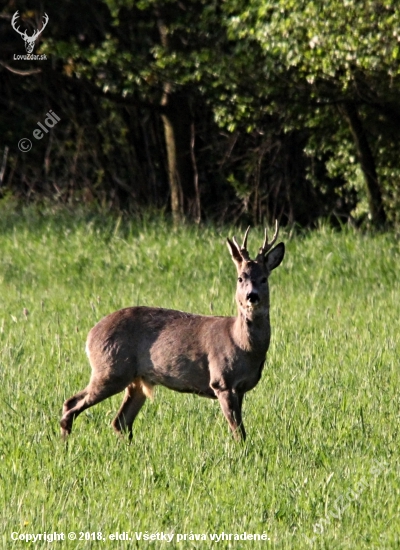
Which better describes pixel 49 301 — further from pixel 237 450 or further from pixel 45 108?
pixel 45 108

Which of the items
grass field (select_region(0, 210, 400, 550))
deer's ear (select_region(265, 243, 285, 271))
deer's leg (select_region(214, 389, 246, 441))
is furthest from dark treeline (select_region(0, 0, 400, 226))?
deer's leg (select_region(214, 389, 246, 441))

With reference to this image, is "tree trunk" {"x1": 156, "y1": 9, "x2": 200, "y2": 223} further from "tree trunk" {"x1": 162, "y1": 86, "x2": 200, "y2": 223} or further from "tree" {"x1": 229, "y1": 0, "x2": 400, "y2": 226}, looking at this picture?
"tree" {"x1": 229, "y1": 0, "x2": 400, "y2": 226}

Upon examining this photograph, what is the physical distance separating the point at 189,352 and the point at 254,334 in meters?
0.40

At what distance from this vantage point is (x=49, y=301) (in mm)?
11203

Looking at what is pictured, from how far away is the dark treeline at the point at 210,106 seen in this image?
48.1ft

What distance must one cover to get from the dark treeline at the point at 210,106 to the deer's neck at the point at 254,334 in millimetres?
7239

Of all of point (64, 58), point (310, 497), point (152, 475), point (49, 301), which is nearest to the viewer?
point (310, 497)

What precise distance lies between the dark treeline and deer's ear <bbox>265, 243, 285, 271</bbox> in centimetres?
692

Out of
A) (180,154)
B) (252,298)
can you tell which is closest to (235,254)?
(252,298)

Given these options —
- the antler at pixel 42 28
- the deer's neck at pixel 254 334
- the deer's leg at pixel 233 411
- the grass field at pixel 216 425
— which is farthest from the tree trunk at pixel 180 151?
the deer's leg at pixel 233 411

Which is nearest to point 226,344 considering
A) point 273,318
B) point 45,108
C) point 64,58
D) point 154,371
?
point 154,371

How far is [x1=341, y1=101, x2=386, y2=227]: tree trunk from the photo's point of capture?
1667 centimetres

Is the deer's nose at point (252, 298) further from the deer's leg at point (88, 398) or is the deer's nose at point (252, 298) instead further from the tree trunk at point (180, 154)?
the tree trunk at point (180, 154)

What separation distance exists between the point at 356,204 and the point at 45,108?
5871 mm
